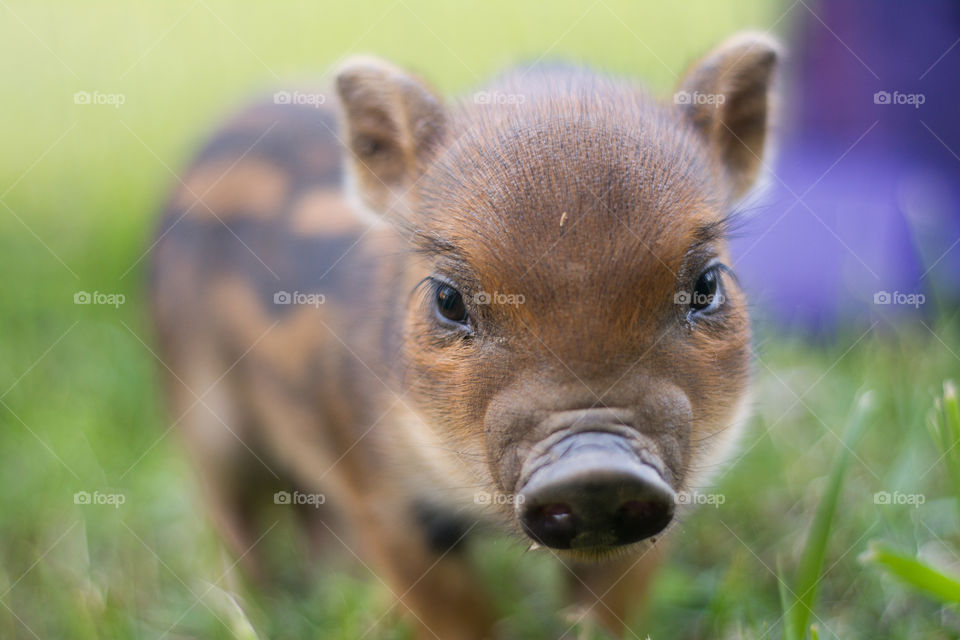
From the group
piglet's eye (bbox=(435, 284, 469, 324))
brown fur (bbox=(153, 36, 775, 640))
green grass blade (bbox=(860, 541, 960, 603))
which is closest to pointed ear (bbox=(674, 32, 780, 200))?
brown fur (bbox=(153, 36, 775, 640))

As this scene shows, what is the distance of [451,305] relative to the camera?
9.00 ft

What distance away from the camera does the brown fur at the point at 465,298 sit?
8.00 ft

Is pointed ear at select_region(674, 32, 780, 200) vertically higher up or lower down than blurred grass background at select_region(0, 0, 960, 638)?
higher up

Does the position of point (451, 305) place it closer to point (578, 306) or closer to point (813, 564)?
point (578, 306)

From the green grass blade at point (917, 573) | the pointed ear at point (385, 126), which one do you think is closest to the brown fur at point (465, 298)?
the pointed ear at point (385, 126)

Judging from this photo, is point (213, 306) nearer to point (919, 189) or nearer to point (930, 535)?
point (930, 535)

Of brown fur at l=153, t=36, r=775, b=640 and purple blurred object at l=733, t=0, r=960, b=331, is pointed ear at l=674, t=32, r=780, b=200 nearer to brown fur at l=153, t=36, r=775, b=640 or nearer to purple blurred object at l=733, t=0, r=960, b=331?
brown fur at l=153, t=36, r=775, b=640

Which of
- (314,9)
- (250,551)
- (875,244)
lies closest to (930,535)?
(875,244)

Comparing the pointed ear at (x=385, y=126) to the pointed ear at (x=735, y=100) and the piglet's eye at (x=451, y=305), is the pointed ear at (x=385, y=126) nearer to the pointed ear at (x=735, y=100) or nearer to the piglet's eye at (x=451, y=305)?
the piglet's eye at (x=451, y=305)

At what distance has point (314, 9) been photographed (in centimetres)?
905

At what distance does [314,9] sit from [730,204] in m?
6.76

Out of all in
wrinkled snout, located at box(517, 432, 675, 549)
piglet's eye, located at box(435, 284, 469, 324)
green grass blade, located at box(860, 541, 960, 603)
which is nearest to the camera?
wrinkled snout, located at box(517, 432, 675, 549)

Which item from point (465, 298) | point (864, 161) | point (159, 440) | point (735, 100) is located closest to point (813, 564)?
point (465, 298)

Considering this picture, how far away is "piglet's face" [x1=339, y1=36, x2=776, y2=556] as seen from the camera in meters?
2.23
